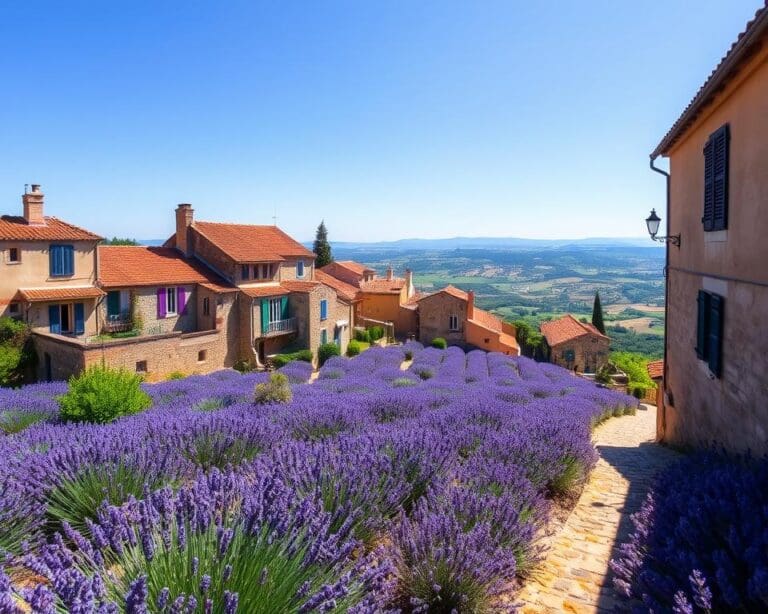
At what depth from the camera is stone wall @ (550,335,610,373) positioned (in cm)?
3888

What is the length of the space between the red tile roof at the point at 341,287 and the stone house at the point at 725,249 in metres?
23.9

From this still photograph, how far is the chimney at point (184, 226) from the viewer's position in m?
27.7

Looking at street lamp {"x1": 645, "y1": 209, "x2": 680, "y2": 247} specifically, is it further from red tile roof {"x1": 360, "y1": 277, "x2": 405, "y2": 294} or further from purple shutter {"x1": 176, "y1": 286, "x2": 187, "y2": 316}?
red tile roof {"x1": 360, "y1": 277, "x2": 405, "y2": 294}

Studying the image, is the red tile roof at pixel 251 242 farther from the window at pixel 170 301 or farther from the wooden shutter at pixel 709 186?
the wooden shutter at pixel 709 186

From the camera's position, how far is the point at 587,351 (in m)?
39.0

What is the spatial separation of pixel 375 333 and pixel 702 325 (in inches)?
1085

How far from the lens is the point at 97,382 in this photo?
8.10 meters

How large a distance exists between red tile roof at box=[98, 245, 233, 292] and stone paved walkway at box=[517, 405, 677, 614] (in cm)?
2046

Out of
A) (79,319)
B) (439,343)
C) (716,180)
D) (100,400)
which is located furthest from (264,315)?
(716,180)

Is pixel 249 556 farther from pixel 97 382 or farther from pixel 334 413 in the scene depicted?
pixel 97 382

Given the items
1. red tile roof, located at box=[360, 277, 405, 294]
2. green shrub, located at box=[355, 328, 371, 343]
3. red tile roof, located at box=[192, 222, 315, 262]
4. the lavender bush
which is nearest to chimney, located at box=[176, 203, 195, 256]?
red tile roof, located at box=[192, 222, 315, 262]

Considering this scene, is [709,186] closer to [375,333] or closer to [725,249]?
[725,249]

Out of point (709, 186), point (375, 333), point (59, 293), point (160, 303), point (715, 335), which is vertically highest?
point (709, 186)

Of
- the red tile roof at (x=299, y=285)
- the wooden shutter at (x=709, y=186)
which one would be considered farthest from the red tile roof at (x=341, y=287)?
the wooden shutter at (x=709, y=186)
